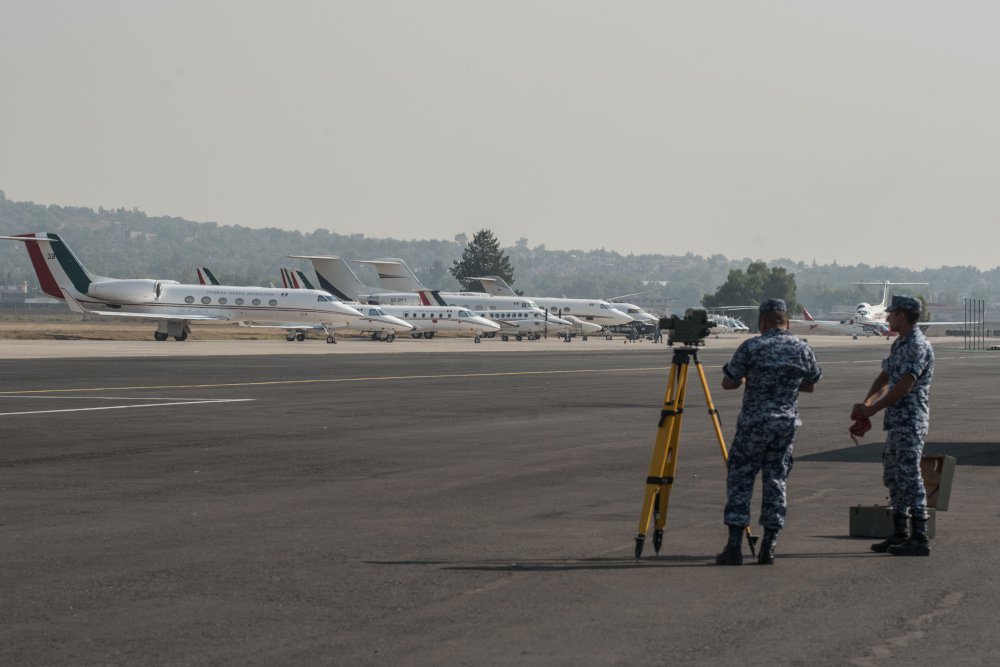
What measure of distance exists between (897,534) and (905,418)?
96cm

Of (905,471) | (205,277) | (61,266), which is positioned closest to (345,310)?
(61,266)

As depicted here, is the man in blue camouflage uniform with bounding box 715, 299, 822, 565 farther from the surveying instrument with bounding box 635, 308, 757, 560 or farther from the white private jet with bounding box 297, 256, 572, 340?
the white private jet with bounding box 297, 256, 572, 340

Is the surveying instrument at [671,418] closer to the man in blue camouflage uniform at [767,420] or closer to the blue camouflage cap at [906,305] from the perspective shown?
the man in blue camouflage uniform at [767,420]

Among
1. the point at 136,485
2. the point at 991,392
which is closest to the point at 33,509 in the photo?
the point at 136,485

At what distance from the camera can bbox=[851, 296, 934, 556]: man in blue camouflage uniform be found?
11.7 m

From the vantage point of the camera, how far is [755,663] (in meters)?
7.71

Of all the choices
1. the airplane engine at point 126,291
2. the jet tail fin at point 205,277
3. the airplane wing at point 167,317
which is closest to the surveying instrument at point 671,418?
the airplane wing at point 167,317

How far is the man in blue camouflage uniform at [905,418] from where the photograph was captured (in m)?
11.7

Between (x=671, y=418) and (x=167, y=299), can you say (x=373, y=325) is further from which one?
(x=671, y=418)

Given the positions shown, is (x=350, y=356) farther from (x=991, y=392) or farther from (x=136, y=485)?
(x=136, y=485)

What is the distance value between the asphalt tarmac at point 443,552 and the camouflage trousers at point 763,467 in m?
0.43

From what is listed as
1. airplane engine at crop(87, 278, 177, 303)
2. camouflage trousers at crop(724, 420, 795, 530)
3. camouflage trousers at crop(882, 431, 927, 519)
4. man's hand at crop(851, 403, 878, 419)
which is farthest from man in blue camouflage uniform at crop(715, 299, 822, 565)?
airplane engine at crop(87, 278, 177, 303)

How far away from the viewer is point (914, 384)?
11859 millimetres

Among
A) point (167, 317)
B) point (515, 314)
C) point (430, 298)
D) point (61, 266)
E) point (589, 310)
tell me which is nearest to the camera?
point (167, 317)
